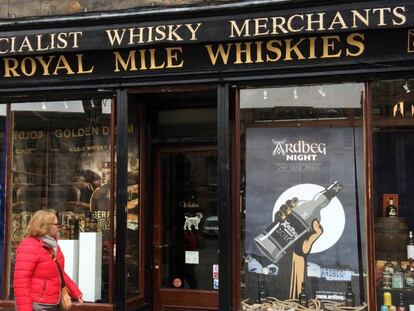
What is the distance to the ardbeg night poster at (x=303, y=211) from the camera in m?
5.98

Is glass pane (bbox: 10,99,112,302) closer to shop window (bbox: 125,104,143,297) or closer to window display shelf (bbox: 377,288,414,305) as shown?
shop window (bbox: 125,104,143,297)

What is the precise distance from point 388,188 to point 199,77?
2446 millimetres

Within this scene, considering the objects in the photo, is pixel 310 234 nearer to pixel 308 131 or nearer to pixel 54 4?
pixel 308 131

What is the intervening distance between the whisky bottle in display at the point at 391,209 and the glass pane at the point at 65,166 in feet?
10.7

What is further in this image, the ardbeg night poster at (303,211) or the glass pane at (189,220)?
the glass pane at (189,220)

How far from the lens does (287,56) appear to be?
6.02m

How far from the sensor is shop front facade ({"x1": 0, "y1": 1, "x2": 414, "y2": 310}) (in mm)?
5902

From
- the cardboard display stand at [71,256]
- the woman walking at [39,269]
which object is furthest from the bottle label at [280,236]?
the cardboard display stand at [71,256]

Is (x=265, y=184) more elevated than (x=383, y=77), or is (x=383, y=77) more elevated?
(x=383, y=77)

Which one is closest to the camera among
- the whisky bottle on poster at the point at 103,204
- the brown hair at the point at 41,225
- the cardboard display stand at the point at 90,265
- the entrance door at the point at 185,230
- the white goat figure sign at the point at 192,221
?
the brown hair at the point at 41,225

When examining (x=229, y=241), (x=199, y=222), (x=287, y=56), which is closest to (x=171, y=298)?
(x=199, y=222)

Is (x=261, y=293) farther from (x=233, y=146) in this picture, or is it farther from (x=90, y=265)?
(x=90, y=265)

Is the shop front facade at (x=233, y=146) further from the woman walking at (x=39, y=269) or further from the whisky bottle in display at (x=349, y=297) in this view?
the woman walking at (x=39, y=269)

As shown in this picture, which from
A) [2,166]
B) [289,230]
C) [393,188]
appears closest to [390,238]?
[393,188]
